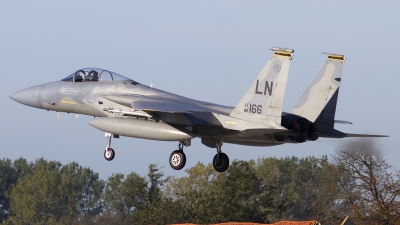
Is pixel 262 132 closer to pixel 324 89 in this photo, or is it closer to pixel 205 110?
pixel 205 110

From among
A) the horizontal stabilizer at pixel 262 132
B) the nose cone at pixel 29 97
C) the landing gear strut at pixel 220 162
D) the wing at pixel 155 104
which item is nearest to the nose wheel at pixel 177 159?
the landing gear strut at pixel 220 162

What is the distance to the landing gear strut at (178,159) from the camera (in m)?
22.7

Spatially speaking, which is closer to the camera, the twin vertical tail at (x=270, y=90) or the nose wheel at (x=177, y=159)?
the twin vertical tail at (x=270, y=90)

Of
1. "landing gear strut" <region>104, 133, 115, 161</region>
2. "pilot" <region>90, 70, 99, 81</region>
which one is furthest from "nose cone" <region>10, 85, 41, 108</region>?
"landing gear strut" <region>104, 133, 115, 161</region>

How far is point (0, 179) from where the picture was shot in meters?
77.2

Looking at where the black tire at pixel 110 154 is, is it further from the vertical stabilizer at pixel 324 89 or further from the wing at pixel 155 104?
the vertical stabilizer at pixel 324 89

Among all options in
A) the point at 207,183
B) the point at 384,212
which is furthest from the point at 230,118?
the point at 207,183

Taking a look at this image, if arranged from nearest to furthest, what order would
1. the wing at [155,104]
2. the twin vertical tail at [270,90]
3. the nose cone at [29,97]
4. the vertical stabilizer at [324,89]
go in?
the twin vertical tail at [270,90], the wing at [155,104], the vertical stabilizer at [324,89], the nose cone at [29,97]

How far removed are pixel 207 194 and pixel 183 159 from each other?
32357 mm

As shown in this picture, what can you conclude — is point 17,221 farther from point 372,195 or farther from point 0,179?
point 372,195

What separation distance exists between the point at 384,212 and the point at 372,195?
2.24 m

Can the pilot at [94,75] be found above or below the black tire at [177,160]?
above

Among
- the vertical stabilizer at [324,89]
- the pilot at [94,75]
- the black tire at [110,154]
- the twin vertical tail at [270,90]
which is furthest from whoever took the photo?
the pilot at [94,75]

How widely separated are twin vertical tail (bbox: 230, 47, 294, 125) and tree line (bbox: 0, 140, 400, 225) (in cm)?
1118
